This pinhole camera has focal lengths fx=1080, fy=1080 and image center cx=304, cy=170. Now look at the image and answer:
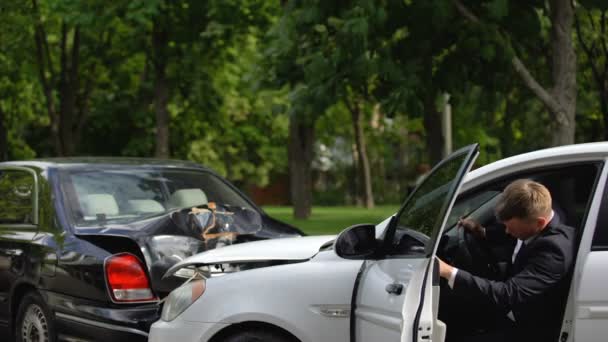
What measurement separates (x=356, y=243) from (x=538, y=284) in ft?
2.88

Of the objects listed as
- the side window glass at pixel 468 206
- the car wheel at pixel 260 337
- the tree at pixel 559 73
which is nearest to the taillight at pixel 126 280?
the car wheel at pixel 260 337

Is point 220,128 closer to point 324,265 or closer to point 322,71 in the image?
point 322,71

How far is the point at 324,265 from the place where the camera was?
16.8ft

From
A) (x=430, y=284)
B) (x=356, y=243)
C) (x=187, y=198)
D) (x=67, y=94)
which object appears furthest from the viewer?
(x=67, y=94)

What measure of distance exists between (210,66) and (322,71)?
15.0 meters

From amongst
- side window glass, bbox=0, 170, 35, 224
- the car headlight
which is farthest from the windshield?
the car headlight

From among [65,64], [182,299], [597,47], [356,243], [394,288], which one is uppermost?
[65,64]

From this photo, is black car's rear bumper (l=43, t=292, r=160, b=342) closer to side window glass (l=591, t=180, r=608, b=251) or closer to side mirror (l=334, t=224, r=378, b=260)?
side mirror (l=334, t=224, r=378, b=260)

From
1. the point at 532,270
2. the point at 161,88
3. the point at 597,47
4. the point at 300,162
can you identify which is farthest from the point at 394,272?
the point at 300,162

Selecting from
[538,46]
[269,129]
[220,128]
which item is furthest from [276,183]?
[538,46]

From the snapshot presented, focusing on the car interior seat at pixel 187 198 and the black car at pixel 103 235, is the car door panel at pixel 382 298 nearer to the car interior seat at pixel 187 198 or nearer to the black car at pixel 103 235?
the black car at pixel 103 235

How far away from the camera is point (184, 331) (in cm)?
536

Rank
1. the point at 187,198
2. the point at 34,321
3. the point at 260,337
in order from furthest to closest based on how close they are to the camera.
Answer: the point at 187,198 < the point at 34,321 < the point at 260,337

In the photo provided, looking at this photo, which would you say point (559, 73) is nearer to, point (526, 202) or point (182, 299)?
point (182, 299)
